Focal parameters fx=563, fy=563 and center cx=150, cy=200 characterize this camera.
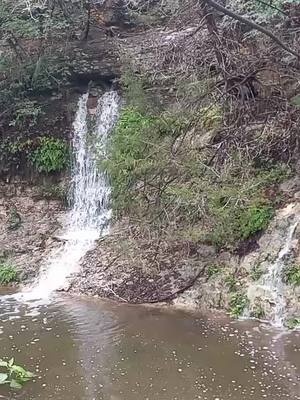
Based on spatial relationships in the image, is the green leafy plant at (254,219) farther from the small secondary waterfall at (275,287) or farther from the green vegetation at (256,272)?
the green vegetation at (256,272)

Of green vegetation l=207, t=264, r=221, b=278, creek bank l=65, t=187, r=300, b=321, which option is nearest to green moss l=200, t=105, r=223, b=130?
creek bank l=65, t=187, r=300, b=321

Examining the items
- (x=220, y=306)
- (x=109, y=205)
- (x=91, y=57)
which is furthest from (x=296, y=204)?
(x=91, y=57)

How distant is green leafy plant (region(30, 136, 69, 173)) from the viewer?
1244 cm

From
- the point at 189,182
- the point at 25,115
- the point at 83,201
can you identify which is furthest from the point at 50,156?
the point at 189,182

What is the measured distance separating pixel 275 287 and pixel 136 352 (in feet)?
8.28

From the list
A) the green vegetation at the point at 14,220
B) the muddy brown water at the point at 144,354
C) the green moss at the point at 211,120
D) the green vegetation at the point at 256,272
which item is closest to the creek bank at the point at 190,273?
the green vegetation at the point at 256,272

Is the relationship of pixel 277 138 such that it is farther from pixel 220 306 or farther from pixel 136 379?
pixel 136 379

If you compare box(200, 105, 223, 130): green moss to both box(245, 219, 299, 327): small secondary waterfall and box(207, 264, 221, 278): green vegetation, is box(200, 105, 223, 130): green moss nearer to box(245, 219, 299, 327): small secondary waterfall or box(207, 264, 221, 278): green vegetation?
box(245, 219, 299, 327): small secondary waterfall

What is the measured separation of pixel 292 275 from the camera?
26.8 feet

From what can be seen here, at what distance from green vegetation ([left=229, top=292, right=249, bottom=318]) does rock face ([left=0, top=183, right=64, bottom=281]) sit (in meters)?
3.95

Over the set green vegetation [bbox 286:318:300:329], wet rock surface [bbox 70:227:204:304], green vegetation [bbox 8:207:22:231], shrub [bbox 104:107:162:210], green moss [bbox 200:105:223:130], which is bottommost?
green vegetation [bbox 286:318:300:329]

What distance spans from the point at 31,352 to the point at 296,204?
4651 millimetres

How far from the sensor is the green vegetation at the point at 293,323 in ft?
24.8

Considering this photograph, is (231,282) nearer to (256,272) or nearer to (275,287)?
(256,272)
